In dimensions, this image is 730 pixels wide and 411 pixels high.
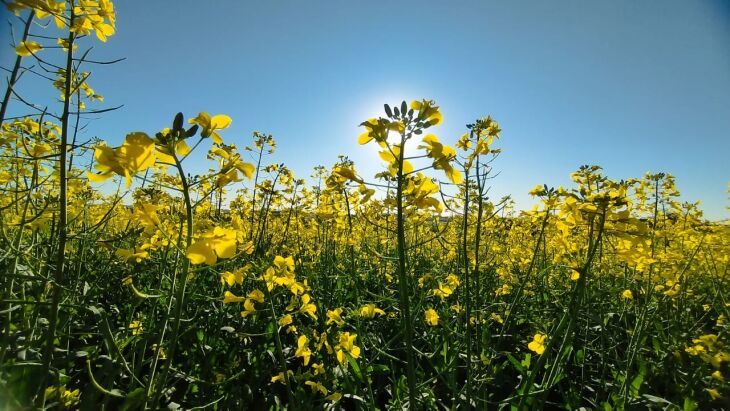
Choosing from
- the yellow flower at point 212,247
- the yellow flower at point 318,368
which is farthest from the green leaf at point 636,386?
the yellow flower at point 212,247

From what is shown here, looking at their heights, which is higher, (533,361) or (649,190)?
(649,190)

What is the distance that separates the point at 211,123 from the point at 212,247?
51 cm

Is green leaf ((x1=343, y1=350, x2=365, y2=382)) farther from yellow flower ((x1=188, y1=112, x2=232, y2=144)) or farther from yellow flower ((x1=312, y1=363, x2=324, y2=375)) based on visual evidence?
yellow flower ((x1=188, y1=112, x2=232, y2=144))

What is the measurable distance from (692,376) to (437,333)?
2069mm

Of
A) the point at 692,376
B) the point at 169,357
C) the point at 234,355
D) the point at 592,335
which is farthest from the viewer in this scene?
the point at 592,335

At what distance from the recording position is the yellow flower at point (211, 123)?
133 centimetres

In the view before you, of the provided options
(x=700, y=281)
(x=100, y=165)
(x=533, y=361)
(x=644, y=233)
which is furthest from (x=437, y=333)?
(x=700, y=281)

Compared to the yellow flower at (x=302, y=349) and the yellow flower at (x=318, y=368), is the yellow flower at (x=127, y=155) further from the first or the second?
the yellow flower at (x=318, y=368)

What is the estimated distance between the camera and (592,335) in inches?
159

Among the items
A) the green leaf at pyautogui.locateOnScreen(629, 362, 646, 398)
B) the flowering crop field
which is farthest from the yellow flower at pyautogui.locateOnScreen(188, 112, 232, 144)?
the green leaf at pyautogui.locateOnScreen(629, 362, 646, 398)

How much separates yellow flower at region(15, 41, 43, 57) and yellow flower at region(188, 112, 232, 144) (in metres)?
0.94

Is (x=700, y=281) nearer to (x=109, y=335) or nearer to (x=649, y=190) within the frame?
(x=649, y=190)

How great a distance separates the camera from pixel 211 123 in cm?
137

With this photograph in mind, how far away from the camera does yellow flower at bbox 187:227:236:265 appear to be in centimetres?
112
